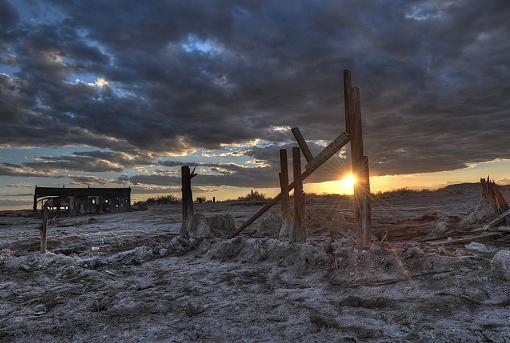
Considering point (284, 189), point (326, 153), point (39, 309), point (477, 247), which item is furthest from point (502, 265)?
point (39, 309)

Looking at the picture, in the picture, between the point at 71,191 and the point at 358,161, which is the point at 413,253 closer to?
the point at 358,161

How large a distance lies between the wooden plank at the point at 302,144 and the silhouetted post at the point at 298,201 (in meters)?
0.19

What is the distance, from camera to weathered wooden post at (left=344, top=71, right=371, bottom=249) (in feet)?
29.6

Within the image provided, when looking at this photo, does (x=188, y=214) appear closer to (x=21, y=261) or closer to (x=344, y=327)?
(x=21, y=261)

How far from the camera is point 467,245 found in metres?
9.85

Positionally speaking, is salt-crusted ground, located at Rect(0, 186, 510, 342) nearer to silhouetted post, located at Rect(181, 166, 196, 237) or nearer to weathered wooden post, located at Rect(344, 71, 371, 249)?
weathered wooden post, located at Rect(344, 71, 371, 249)

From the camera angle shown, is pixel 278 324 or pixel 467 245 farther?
pixel 467 245

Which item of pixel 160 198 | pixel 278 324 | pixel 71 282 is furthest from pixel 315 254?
pixel 160 198

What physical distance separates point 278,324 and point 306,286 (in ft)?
6.93

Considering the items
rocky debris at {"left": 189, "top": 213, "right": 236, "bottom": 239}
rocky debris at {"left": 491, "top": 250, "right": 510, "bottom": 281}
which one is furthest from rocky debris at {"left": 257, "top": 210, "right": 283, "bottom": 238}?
rocky debris at {"left": 491, "top": 250, "right": 510, "bottom": 281}

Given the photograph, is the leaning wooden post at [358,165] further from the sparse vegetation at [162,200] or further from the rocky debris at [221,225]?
the sparse vegetation at [162,200]

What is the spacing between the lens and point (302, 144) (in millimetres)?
11180

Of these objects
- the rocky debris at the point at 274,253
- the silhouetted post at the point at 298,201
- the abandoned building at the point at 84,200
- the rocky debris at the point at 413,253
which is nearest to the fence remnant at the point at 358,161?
the rocky debris at the point at 413,253

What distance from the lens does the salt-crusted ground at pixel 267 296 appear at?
5.76m
